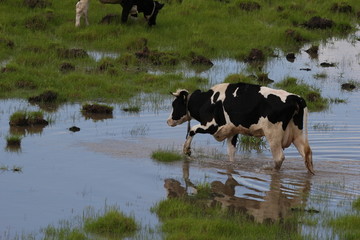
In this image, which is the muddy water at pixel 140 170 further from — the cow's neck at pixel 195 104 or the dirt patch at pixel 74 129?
the cow's neck at pixel 195 104

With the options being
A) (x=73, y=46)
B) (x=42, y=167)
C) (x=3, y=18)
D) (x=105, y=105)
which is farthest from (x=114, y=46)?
(x=42, y=167)

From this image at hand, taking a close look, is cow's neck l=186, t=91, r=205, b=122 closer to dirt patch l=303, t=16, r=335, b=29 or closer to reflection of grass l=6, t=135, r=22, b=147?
reflection of grass l=6, t=135, r=22, b=147

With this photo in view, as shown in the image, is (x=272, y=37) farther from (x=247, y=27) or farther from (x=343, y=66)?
(x=343, y=66)

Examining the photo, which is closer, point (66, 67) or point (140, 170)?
point (140, 170)

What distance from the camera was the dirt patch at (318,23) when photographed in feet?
87.6

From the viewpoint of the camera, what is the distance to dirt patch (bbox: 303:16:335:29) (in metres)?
26.7

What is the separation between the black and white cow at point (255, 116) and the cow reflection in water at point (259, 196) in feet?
2.07

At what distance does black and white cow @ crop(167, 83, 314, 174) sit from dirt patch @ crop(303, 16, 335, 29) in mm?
12817

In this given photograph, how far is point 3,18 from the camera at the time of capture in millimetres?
24078

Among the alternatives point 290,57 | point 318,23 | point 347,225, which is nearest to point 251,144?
point 347,225

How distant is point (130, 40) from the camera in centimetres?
2316

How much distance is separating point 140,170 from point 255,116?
1.97 m

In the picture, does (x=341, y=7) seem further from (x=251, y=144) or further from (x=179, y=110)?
(x=179, y=110)

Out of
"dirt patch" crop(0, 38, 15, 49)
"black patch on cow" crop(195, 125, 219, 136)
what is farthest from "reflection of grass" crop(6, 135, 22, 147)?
"dirt patch" crop(0, 38, 15, 49)
